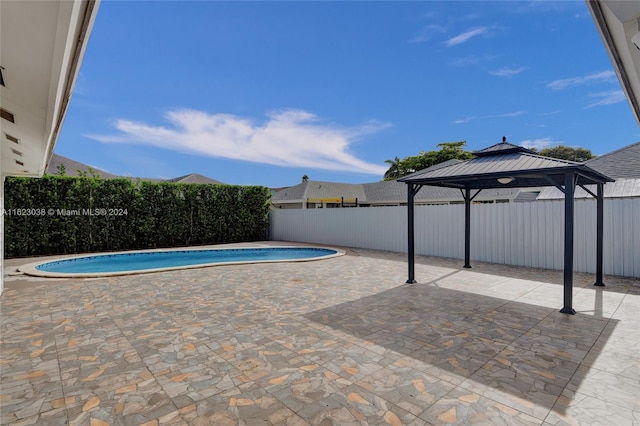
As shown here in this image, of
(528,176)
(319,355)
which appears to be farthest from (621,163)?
(319,355)

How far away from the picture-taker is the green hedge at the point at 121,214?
39.0 feet

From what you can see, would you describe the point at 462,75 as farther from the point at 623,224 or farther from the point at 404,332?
the point at 404,332

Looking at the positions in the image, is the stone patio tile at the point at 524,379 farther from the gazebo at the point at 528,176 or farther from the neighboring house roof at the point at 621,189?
the neighboring house roof at the point at 621,189

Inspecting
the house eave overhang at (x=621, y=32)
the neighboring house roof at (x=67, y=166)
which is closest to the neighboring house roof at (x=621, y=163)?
the house eave overhang at (x=621, y=32)

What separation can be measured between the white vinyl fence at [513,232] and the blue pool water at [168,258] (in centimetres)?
237

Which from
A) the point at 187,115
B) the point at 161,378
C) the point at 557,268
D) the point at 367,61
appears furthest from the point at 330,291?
the point at 187,115

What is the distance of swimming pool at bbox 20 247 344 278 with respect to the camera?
411 inches

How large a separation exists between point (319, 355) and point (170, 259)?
11.5 m

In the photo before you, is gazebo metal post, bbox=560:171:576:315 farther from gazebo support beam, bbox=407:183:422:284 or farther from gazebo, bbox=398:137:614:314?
gazebo support beam, bbox=407:183:422:284

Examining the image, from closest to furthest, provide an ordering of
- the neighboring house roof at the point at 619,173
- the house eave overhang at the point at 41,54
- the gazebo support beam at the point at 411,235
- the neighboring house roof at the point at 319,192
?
the house eave overhang at the point at 41,54, the gazebo support beam at the point at 411,235, the neighboring house roof at the point at 619,173, the neighboring house roof at the point at 319,192

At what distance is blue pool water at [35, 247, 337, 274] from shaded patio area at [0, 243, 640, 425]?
4.34m

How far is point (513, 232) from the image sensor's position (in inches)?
384

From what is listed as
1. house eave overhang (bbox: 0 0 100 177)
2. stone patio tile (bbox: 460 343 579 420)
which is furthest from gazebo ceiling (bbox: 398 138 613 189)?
house eave overhang (bbox: 0 0 100 177)

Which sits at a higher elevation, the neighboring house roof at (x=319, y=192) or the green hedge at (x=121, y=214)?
the neighboring house roof at (x=319, y=192)
